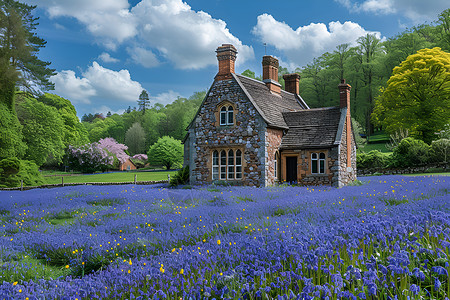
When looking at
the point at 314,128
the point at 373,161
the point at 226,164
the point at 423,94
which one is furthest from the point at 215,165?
the point at 423,94

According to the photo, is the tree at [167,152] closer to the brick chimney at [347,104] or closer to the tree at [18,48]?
the tree at [18,48]

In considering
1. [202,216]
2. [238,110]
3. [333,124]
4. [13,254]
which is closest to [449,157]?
[333,124]

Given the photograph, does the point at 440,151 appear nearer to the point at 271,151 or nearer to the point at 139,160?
the point at 271,151

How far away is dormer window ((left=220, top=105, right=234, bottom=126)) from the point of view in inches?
943

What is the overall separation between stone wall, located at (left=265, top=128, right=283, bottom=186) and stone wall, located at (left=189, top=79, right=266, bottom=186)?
0.39 meters

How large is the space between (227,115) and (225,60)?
12.8ft

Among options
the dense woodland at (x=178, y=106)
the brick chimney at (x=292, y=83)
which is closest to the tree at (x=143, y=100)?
the dense woodland at (x=178, y=106)

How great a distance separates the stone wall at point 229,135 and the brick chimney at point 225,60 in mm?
514

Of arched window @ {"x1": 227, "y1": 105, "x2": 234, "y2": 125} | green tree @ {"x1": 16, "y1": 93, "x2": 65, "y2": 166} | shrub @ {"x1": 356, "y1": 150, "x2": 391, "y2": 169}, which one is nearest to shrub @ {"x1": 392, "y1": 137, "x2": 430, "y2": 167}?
shrub @ {"x1": 356, "y1": 150, "x2": 391, "y2": 169}

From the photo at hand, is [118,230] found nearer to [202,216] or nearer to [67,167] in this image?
[202,216]

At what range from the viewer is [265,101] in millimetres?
25297

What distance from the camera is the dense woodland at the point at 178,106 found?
33188 mm

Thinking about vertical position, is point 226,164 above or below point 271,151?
below

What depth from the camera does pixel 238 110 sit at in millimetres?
23562
